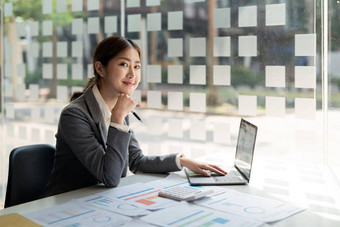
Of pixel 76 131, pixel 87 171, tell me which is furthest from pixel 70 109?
pixel 87 171

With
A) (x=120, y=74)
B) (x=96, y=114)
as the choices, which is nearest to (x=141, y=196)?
(x=96, y=114)

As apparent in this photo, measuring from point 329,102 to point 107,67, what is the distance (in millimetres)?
1347

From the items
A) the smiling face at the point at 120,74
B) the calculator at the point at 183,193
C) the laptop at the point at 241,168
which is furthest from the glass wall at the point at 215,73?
the smiling face at the point at 120,74

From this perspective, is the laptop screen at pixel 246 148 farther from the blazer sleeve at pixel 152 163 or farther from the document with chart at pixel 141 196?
the document with chart at pixel 141 196

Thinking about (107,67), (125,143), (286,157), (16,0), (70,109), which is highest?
(16,0)

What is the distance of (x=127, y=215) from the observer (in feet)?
5.02

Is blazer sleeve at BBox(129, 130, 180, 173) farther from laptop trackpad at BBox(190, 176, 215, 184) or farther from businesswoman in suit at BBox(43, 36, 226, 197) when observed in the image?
laptop trackpad at BBox(190, 176, 215, 184)

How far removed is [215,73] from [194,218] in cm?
164

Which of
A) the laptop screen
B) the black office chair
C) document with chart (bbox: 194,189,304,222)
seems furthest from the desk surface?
the black office chair

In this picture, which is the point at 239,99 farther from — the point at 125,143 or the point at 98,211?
the point at 98,211

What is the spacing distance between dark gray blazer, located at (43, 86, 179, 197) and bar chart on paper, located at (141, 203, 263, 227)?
42 centimetres

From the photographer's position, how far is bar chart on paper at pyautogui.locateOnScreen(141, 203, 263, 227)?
1.46 metres

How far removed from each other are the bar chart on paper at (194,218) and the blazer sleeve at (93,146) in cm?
40

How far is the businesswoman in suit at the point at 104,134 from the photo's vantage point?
6.43 ft
